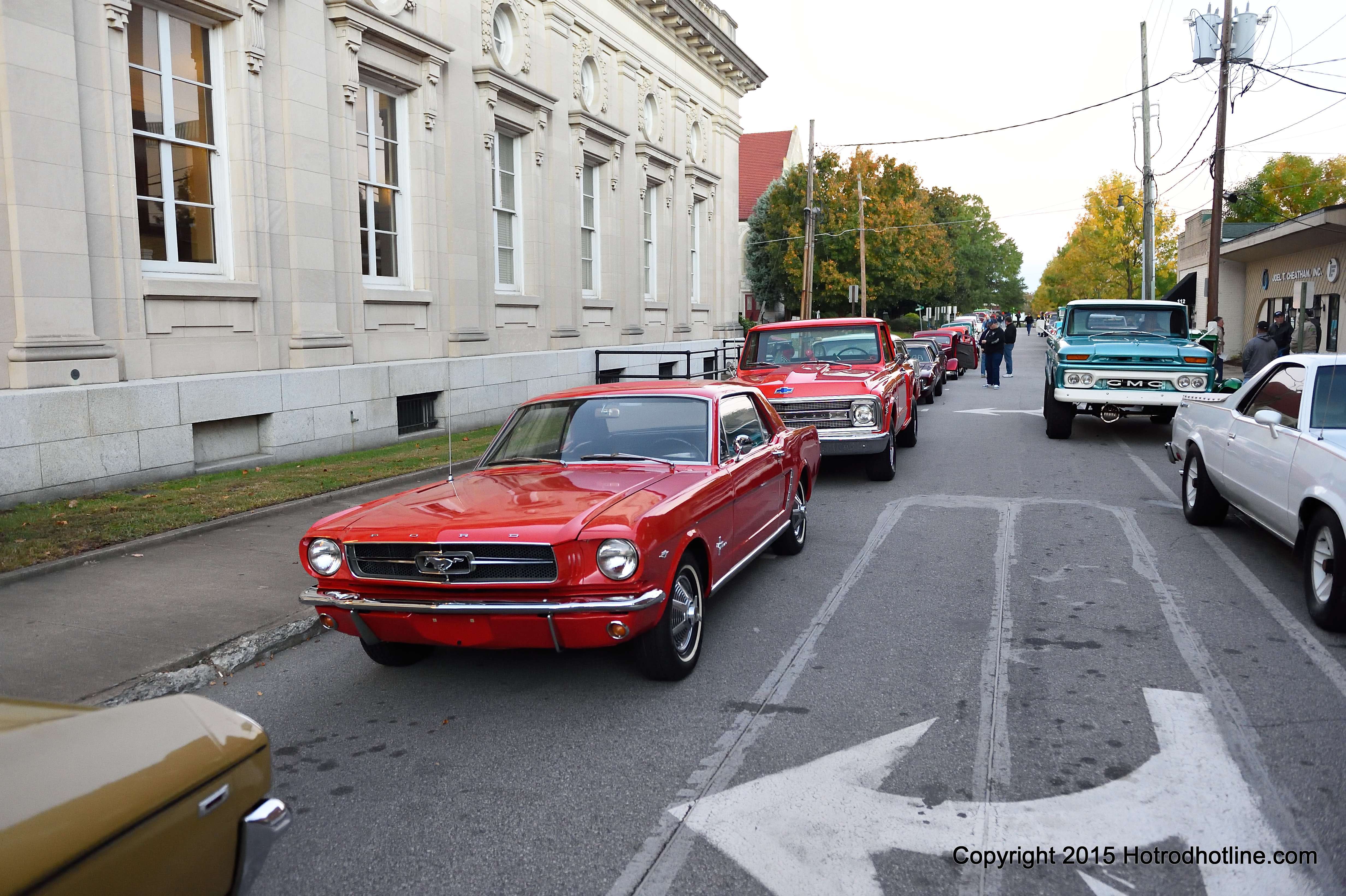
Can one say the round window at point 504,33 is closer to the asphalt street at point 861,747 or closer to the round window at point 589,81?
the round window at point 589,81

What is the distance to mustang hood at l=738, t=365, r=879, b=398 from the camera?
11.3 meters

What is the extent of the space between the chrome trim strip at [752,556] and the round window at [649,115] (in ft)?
64.6

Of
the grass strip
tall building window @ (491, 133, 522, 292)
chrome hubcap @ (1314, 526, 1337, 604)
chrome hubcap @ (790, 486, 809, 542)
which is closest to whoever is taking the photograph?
chrome hubcap @ (1314, 526, 1337, 604)

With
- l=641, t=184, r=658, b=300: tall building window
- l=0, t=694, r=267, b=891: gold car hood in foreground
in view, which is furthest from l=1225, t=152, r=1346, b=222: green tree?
l=0, t=694, r=267, b=891: gold car hood in foreground

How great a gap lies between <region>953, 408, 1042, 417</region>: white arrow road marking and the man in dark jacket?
11.7 ft

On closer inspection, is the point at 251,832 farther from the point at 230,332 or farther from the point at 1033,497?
the point at 230,332

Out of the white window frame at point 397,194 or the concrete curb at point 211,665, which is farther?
the white window frame at point 397,194

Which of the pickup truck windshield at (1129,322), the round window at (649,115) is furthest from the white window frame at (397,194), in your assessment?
the round window at (649,115)

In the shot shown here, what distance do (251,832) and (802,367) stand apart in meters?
10.5

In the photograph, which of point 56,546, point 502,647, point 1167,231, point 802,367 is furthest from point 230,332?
point 1167,231

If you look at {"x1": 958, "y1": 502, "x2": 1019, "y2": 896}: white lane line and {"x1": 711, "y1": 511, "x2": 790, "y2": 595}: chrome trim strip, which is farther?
{"x1": 711, "y1": 511, "x2": 790, "y2": 595}: chrome trim strip

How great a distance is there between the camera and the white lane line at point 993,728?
335 centimetres

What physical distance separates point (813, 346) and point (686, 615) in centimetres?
814

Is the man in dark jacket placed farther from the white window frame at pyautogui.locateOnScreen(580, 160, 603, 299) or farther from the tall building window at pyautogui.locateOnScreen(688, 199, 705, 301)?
the tall building window at pyautogui.locateOnScreen(688, 199, 705, 301)
